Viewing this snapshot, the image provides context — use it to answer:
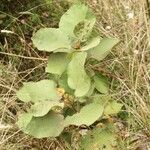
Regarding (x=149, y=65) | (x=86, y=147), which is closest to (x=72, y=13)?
(x=149, y=65)

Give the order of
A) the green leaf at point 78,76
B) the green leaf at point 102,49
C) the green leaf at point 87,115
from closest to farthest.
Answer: the green leaf at point 87,115
the green leaf at point 78,76
the green leaf at point 102,49

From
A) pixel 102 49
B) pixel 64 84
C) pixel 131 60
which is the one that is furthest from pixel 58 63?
pixel 131 60

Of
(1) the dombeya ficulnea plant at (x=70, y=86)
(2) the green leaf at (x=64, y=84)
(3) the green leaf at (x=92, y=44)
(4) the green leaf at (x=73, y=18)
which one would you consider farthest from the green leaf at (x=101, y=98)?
(4) the green leaf at (x=73, y=18)

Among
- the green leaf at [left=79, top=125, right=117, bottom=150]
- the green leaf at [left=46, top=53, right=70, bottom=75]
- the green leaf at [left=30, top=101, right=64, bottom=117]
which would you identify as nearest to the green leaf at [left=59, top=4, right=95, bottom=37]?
the green leaf at [left=46, top=53, right=70, bottom=75]

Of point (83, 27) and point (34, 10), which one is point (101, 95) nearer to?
point (83, 27)

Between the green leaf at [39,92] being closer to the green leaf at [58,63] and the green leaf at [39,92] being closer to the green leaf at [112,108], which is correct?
the green leaf at [58,63]

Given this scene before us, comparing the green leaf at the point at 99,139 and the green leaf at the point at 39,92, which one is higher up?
the green leaf at the point at 39,92

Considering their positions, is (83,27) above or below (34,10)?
above

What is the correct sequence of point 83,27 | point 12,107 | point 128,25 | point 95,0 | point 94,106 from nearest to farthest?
1. point 94,106
2. point 83,27
3. point 12,107
4. point 128,25
5. point 95,0
